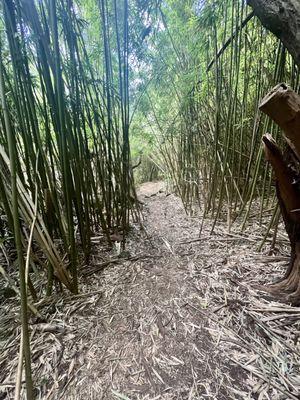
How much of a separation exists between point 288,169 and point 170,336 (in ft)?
2.33

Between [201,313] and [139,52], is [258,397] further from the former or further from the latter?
[139,52]

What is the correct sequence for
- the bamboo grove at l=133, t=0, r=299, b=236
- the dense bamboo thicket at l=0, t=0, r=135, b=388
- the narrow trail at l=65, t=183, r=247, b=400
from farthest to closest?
1. the bamboo grove at l=133, t=0, r=299, b=236
2. the dense bamboo thicket at l=0, t=0, r=135, b=388
3. the narrow trail at l=65, t=183, r=247, b=400

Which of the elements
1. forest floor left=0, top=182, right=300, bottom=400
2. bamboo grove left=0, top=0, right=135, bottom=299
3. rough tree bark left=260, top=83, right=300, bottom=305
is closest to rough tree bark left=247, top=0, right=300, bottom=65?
rough tree bark left=260, top=83, right=300, bottom=305

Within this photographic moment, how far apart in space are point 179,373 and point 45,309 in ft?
1.83

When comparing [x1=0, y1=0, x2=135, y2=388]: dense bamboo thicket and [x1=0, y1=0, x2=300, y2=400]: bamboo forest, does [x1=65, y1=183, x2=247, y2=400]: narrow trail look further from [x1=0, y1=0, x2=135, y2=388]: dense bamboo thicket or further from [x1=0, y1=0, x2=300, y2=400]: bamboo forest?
[x1=0, y1=0, x2=135, y2=388]: dense bamboo thicket

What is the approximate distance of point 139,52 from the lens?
166 cm

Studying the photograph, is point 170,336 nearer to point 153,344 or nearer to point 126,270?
point 153,344

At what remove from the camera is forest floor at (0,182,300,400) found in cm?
59

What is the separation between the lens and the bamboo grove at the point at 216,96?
1245 mm

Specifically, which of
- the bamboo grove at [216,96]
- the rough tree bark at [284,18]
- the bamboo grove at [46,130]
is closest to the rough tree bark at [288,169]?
the rough tree bark at [284,18]

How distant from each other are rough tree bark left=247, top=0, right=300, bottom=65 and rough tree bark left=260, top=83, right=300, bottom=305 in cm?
14

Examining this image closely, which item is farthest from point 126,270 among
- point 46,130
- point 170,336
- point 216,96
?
point 216,96

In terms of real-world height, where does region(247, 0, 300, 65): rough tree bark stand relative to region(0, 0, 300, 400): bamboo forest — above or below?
above

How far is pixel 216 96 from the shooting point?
53.3 inches
